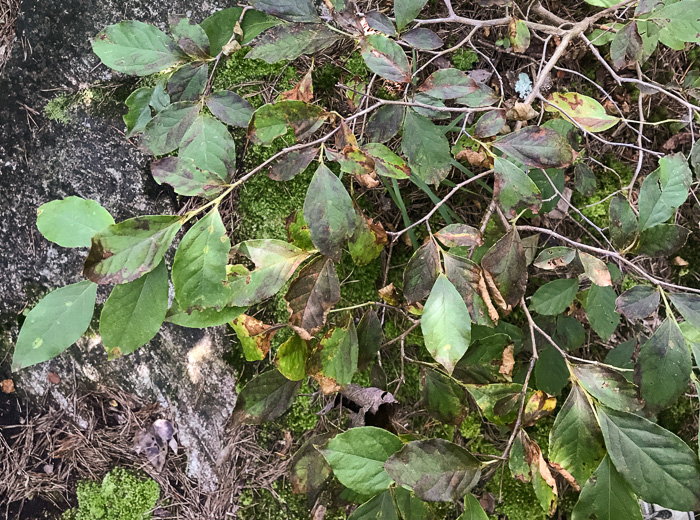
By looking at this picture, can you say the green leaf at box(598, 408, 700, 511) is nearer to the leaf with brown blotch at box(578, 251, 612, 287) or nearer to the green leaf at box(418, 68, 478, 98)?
the leaf with brown blotch at box(578, 251, 612, 287)

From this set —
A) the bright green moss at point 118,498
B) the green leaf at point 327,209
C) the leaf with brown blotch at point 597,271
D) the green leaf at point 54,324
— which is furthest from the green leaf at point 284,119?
the bright green moss at point 118,498

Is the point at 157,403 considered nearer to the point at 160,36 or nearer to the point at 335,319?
the point at 335,319

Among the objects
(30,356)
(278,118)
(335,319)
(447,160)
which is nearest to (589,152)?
(447,160)

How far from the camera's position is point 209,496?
1.81 metres

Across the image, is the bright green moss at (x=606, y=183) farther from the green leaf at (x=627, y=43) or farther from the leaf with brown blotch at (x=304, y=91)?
the leaf with brown blotch at (x=304, y=91)

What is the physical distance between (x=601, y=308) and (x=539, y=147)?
66 cm

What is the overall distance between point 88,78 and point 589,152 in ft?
6.67

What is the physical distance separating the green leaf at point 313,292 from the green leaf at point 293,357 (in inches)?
3.6

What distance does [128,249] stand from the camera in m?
0.78

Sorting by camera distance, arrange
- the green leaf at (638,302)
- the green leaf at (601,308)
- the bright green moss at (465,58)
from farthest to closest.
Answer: the bright green moss at (465,58) < the green leaf at (601,308) < the green leaf at (638,302)

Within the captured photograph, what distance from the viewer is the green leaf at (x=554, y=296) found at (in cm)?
132

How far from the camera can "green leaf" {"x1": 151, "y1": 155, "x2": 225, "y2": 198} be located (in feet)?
2.74

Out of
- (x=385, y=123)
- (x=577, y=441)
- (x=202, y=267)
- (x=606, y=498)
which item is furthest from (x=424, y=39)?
(x=606, y=498)

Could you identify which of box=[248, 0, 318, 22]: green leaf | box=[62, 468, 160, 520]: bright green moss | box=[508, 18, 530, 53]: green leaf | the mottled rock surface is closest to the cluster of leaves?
box=[248, 0, 318, 22]: green leaf
